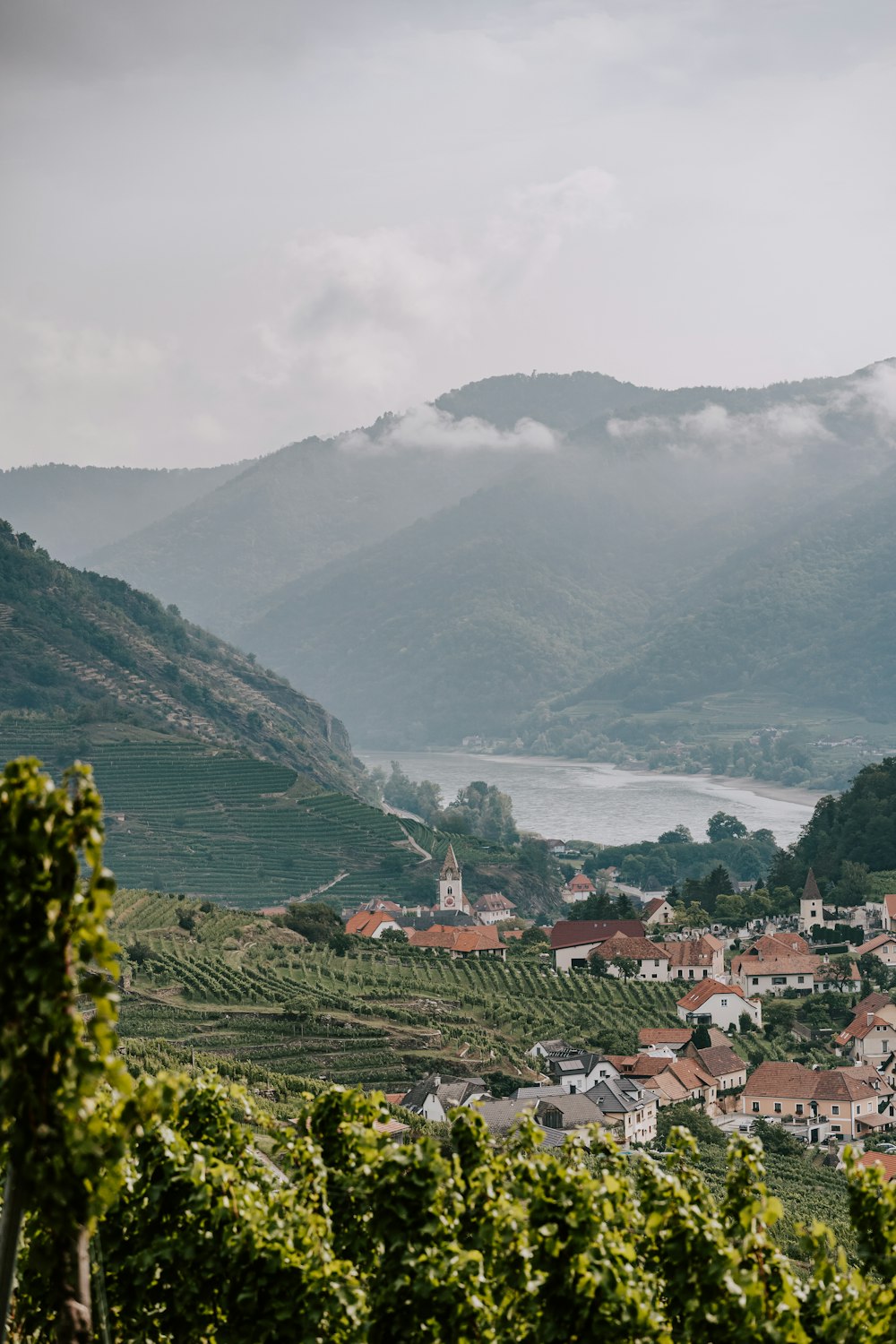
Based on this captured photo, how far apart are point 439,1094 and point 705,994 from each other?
18.5 m

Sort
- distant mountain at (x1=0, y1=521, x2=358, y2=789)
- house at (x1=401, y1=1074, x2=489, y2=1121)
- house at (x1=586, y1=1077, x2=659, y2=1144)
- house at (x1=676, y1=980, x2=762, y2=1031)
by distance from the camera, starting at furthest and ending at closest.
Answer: distant mountain at (x1=0, y1=521, x2=358, y2=789) < house at (x1=676, y1=980, x2=762, y2=1031) < house at (x1=586, y1=1077, x2=659, y2=1144) < house at (x1=401, y1=1074, x2=489, y2=1121)

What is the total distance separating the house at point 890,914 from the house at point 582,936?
9519mm

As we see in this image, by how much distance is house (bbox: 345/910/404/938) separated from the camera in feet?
200

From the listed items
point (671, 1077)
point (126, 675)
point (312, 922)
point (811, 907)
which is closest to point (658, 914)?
point (811, 907)

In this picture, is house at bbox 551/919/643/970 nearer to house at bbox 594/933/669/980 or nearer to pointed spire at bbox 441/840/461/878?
house at bbox 594/933/669/980

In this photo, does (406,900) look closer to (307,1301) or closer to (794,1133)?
(794,1133)

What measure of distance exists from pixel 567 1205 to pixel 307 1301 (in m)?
1.52

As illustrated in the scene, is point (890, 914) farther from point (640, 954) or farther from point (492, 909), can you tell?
point (492, 909)

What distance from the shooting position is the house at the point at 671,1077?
130ft

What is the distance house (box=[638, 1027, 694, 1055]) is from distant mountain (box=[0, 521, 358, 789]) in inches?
2215

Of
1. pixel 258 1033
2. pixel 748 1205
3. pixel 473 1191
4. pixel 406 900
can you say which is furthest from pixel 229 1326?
pixel 406 900

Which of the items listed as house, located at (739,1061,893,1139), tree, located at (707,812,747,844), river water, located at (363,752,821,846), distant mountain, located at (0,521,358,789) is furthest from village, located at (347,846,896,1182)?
distant mountain, located at (0,521,358,789)

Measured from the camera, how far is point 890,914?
60.2 metres

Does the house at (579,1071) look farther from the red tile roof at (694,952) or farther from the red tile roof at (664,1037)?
the red tile roof at (694,952)
